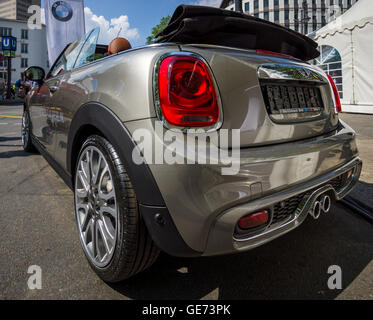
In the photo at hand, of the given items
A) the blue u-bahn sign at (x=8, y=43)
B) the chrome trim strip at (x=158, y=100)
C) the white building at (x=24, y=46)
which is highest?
the white building at (x=24, y=46)

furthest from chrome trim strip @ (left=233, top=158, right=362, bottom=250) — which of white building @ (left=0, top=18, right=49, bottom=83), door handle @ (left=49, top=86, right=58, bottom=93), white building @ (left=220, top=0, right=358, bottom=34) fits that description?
white building @ (left=220, top=0, right=358, bottom=34)

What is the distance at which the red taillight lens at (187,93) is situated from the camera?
3.81 feet

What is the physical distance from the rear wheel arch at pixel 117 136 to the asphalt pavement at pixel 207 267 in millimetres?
586

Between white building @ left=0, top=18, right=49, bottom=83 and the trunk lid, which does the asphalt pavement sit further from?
white building @ left=0, top=18, right=49, bottom=83

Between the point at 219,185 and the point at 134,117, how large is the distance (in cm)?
47

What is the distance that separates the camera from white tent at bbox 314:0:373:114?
8.59 metres

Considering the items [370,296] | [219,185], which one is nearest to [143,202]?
[219,185]

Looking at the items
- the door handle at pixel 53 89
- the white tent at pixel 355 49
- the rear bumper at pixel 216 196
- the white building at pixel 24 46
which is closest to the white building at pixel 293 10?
the white building at pixel 24 46

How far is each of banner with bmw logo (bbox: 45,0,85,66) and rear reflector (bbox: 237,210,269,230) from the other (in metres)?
10.0

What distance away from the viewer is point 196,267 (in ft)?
5.34

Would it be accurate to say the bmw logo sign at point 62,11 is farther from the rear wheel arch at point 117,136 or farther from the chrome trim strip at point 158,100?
the chrome trim strip at point 158,100

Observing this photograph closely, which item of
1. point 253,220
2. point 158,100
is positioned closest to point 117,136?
point 158,100

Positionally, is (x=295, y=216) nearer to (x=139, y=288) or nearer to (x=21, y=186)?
(x=139, y=288)

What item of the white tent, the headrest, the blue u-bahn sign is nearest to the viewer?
the headrest
